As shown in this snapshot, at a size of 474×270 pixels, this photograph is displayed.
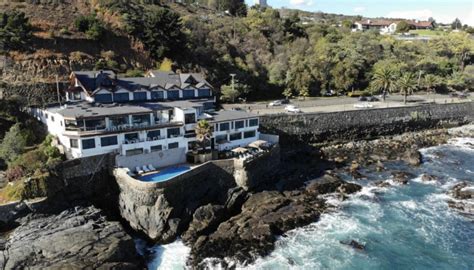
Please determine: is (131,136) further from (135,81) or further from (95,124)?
(135,81)

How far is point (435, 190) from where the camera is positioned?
44.8m

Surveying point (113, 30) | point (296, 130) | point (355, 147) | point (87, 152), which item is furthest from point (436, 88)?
point (87, 152)

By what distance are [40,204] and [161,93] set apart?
2529 cm

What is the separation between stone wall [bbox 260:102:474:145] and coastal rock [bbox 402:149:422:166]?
11094 millimetres

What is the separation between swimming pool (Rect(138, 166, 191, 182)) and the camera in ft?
123

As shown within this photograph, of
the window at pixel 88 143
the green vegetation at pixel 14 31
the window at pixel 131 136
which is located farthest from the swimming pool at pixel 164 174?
the green vegetation at pixel 14 31

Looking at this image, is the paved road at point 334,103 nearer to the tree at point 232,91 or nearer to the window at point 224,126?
the tree at point 232,91

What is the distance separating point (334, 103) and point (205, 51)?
3207 centimetres

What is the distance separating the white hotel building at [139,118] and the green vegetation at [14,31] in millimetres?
18873

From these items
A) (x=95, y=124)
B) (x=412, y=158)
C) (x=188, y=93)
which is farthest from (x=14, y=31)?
(x=412, y=158)

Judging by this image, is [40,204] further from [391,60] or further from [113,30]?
[391,60]

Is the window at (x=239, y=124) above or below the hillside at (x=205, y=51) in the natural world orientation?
below

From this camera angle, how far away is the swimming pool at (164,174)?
1478 inches

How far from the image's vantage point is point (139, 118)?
42531mm
